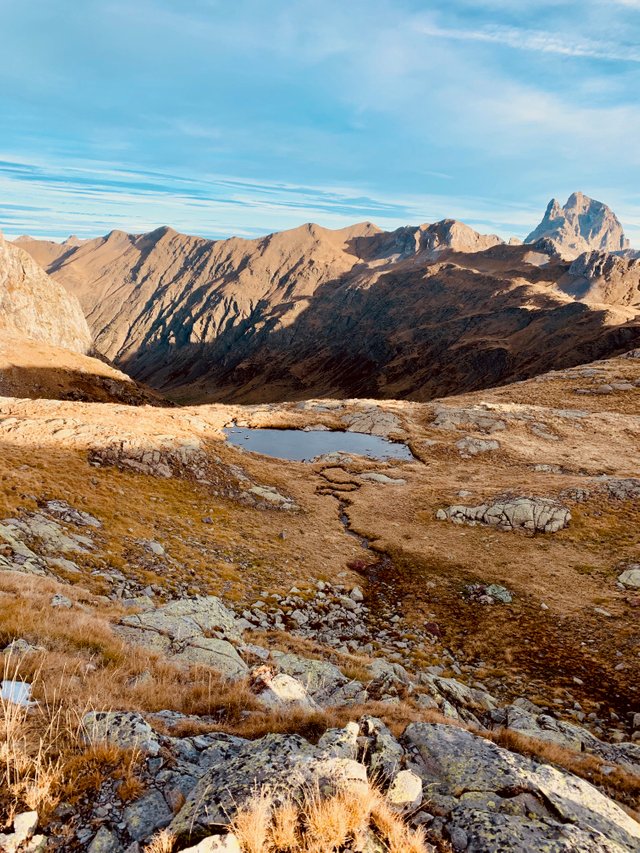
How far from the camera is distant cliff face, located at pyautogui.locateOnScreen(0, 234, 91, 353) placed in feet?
499

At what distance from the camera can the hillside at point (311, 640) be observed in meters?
5.52

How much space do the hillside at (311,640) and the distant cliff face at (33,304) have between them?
5547 inches

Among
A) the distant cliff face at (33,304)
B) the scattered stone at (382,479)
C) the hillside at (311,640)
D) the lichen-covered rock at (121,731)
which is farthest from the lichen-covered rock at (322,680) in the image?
the distant cliff face at (33,304)

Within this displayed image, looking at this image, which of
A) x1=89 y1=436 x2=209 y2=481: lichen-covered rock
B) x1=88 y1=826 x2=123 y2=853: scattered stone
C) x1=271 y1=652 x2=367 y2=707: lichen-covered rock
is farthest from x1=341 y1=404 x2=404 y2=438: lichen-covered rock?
x1=88 y1=826 x2=123 y2=853: scattered stone

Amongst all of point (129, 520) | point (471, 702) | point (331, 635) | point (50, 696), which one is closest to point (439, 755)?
point (50, 696)

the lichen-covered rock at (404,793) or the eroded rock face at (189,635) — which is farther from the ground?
the lichen-covered rock at (404,793)

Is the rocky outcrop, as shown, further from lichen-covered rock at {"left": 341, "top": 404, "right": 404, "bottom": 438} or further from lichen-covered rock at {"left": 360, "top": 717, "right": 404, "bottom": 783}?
lichen-covered rock at {"left": 341, "top": 404, "right": 404, "bottom": 438}

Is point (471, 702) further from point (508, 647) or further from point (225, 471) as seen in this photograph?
point (225, 471)

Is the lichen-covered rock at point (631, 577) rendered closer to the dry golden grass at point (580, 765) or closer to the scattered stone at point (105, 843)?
the dry golden grass at point (580, 765)

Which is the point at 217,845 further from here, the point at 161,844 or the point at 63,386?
the point at 63,386

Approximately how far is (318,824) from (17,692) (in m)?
5.27

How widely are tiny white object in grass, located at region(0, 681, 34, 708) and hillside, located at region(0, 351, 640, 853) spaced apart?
0.57 feet

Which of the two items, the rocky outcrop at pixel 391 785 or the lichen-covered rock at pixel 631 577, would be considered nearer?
the rocky outcrop at pixel 391 785

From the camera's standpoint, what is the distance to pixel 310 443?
67.2 meters
